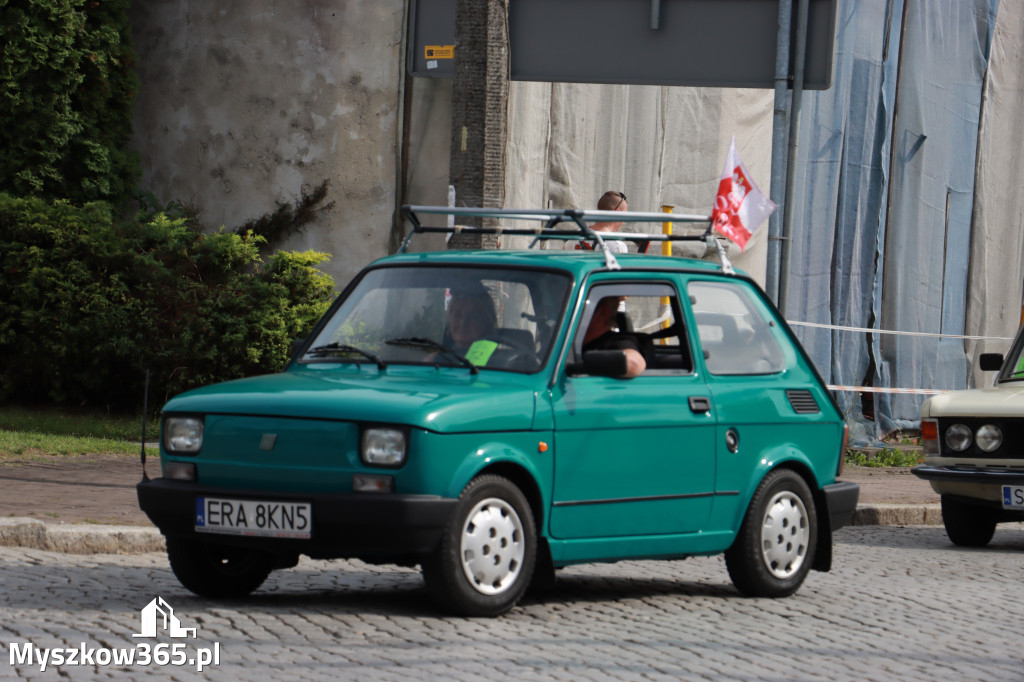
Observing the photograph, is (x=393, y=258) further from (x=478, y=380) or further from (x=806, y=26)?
(x=806, y=26)

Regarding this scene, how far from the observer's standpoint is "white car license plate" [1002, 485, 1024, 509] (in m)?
10.8

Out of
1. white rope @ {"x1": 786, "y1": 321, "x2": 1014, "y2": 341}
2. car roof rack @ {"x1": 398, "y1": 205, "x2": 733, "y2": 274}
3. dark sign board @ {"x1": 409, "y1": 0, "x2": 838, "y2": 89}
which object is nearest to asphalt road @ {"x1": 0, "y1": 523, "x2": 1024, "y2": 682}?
car roof rack @ {"x1": 398, "y1": 205, "x2": 733, "y2": 274}

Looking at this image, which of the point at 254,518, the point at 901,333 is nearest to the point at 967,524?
the point at 254,518

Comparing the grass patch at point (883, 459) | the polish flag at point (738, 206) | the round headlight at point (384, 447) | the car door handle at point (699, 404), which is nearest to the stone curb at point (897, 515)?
the polish flag at point (738, 206)

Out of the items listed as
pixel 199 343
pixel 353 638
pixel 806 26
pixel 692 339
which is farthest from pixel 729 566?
pixel 199 343

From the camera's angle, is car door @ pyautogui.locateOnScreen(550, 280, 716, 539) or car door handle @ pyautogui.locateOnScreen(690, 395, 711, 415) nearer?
car door @ pyautogui.locateOnScreen(550, 280, 716, 539)

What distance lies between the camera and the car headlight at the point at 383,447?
666 centimetres

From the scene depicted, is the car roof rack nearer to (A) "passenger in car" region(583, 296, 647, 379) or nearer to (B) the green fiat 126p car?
(B) the green fiat 126p car

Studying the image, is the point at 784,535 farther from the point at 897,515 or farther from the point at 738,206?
the point at 738,206

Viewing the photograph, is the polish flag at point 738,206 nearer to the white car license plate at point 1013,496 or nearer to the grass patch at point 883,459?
the white car license plate at point 1013,496

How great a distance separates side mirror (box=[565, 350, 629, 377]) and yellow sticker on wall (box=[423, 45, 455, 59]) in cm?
1067

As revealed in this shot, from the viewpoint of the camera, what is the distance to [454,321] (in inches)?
301

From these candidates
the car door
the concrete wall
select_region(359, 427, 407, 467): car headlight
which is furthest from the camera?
the concrete wall

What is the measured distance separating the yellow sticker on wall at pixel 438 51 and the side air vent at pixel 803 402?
984 cm
